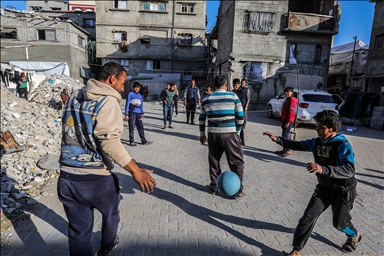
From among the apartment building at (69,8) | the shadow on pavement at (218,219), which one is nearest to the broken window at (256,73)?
the shadow on pavement at (218,219)

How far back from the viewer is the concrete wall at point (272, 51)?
A: 59.4 ft

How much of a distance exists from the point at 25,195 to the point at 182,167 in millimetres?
3047

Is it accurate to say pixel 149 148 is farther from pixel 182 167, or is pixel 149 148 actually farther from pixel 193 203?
pixel 193 203

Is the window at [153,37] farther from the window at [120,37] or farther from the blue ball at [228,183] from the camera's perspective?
the blue ball at [228,183]

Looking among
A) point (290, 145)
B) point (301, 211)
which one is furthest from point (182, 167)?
point (290, 145)

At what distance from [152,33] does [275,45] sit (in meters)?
14.9

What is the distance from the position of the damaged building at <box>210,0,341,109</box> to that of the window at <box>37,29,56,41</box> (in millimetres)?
19187

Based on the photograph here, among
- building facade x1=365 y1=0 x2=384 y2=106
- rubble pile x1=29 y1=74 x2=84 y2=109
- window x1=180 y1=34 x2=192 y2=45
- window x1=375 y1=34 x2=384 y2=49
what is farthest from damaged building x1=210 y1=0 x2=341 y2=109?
rubble pile x1=29 y1=74 x2=84 y2=109

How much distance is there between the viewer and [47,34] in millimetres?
26203

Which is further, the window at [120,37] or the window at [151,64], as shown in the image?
the window at [151,64]

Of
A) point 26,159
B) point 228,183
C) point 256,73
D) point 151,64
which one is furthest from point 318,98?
point 151,64

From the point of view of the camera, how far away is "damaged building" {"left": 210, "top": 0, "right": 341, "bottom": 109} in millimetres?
18078

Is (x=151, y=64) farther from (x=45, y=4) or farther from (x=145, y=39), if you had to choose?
(x=45, y=4)

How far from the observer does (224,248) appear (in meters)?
2.87
